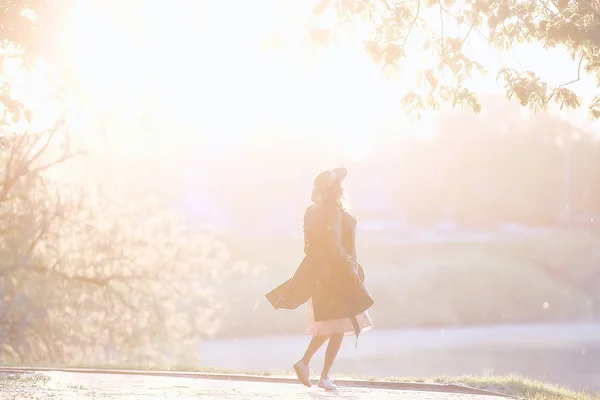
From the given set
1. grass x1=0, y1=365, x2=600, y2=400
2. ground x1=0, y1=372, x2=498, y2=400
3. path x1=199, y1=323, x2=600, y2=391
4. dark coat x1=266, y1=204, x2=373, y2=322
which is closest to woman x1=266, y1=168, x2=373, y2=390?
dark coat x1=266, y1=204, x2=373, y2=322

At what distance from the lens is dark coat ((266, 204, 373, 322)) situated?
439 inches

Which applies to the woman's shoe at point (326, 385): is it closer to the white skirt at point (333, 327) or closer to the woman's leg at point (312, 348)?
the woman's leg at point (312, 348)

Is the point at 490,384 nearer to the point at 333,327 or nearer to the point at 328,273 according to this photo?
the point at 333,327

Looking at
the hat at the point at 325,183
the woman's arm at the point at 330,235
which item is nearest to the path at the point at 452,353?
the woman's arm at the point at 330,235

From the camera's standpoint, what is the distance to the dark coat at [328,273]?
11.1m

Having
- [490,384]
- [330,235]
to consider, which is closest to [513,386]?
[490,384]

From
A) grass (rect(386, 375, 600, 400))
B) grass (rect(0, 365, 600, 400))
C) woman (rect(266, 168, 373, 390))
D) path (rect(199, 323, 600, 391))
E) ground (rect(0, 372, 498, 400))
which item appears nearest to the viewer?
ground (rect(0, 372, 498, 400))

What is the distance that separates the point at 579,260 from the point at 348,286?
87338 millimetres

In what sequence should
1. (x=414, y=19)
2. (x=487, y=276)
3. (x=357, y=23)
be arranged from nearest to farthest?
(x=357, y=23) → (x=414, y=19) → (x=487, y=276)

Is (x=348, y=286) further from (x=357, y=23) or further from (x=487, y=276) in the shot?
(x=487, y=276)

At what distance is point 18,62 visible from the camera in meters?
14.7

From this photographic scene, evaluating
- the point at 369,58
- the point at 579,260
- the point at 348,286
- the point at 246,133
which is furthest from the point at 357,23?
the point at 579,260

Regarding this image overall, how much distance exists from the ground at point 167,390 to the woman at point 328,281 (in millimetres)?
507

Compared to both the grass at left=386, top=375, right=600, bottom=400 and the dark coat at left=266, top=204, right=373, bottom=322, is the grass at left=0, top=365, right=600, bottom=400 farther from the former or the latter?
the dark coat at left=266, top=204, right=373, bottom=322
